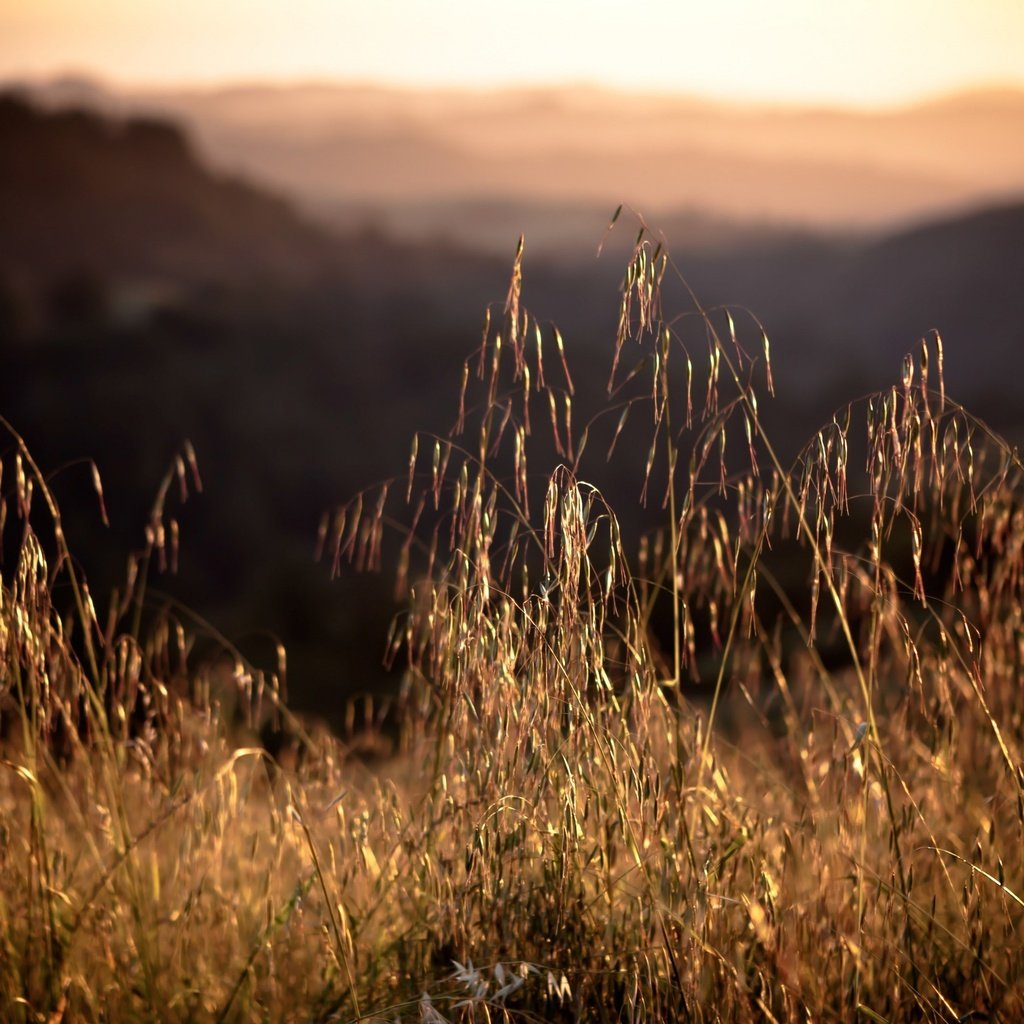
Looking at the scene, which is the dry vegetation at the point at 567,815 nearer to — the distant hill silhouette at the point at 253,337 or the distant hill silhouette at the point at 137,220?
the distant hill silhouette at the point at 253,337

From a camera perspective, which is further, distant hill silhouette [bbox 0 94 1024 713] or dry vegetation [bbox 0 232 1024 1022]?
distant hill silhouette [bbox 0 94 1024 713]

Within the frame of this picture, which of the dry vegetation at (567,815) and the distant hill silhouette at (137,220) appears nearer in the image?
the dry vegetation at (567,815)

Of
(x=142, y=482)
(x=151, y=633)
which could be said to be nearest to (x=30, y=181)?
(x=142, y=482)

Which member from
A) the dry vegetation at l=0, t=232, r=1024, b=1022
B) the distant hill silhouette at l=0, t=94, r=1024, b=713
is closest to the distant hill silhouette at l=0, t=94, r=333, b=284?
the distant hill silhouette at l=0, t=94, r=1024, b=713

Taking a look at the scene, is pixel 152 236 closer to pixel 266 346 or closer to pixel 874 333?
pixel 266 346

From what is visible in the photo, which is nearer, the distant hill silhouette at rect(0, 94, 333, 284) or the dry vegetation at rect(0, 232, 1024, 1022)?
the dry vegetation at rect(0, 232, 1024, 1022)

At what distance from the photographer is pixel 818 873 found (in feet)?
4.42

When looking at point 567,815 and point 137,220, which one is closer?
point 567,815

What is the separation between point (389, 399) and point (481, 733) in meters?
58.1

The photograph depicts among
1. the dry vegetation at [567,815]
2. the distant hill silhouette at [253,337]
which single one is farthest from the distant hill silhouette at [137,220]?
the dry vegetation at [567,815]

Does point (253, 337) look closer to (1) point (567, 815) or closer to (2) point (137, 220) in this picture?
(2) point (137, 220)

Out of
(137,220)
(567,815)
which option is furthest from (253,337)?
(567,815)

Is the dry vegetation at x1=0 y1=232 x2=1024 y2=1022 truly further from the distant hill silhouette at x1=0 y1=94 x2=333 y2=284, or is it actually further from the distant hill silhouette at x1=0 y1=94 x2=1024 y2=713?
the distant hill silhouette at x1=0 y1=94 x2=333 y2=284

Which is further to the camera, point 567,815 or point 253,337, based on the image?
point 253,337
